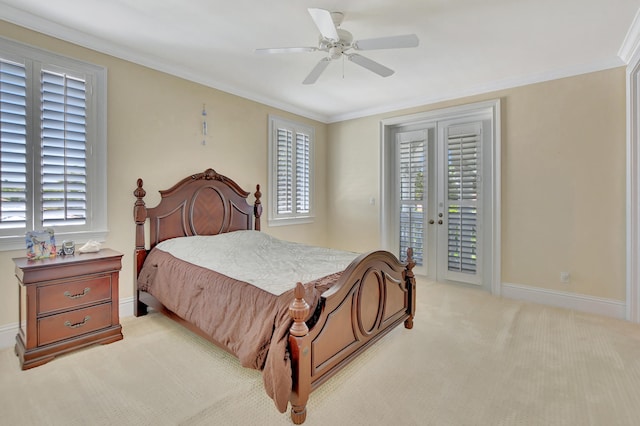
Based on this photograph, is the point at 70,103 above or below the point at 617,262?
above

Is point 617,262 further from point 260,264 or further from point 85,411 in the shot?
point 85,411

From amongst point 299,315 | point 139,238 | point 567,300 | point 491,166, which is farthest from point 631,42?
point 139,238

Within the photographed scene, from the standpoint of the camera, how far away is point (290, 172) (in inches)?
187

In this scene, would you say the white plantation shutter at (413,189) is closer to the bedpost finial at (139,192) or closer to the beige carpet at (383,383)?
the beige carpet at (383,383)

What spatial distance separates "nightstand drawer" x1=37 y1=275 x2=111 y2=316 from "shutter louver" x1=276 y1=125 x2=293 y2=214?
8.00 ft

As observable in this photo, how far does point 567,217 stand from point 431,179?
1.61 meters

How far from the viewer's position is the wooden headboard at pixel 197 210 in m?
3.12

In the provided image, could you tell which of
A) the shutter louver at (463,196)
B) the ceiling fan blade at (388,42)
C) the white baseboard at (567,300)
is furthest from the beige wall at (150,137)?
the white baseboard at (567,300)

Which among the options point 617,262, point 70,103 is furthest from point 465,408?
point 70,103

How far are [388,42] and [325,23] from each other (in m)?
0.46

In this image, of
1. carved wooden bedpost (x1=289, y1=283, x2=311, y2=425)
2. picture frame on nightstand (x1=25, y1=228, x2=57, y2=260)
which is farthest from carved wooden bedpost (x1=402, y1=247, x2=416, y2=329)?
picture frame on nightstand (x1=25, y1=228, x2=57, y2=260)

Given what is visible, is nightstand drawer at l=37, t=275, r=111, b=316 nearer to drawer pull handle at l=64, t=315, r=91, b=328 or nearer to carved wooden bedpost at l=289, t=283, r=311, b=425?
drawer pull handle at l=64, t=315, r=91, b=328

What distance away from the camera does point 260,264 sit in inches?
101

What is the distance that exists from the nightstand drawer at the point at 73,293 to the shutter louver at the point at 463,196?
3915 millimetres
